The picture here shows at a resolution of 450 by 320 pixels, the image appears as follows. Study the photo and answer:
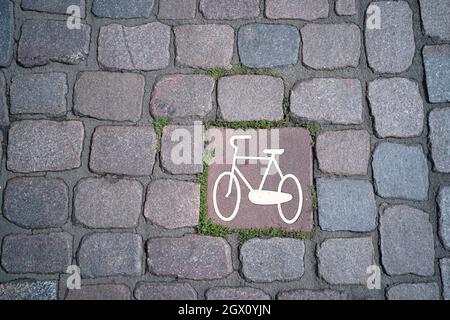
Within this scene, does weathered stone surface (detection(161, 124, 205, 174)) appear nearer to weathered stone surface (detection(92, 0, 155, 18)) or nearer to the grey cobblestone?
weathered stone surface (detection(92, 0, 155, 18))

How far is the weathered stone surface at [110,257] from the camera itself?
224 cm

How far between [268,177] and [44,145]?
138 cm

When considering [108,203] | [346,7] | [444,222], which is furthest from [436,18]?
[108,203]

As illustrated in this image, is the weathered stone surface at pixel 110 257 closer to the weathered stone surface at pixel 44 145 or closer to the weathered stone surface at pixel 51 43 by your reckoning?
the weathered stone surface at pixel 44 145

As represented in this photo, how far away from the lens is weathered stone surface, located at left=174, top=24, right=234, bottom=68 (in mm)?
2404

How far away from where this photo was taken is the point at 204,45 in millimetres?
2416

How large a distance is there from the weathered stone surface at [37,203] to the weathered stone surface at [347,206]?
154 cm

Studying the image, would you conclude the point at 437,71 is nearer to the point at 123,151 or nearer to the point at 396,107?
the point at 396,107

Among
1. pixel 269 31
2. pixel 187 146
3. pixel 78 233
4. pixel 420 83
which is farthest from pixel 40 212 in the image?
pixel 420 83

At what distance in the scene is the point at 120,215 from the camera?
2.27 meters

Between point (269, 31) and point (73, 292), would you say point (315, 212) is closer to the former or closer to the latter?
point (269, 31)

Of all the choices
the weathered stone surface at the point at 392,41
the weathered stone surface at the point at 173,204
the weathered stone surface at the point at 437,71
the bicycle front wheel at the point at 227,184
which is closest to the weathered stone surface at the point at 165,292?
the weathered stone surface at the point at 173,204

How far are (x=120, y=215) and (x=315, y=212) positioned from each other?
3.82 feet

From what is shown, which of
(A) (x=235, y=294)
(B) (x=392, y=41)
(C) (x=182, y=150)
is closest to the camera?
(A) (x=235, y=294)
